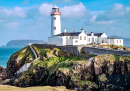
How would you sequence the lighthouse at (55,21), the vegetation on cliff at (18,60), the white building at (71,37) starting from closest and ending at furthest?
the vegetation on cliff at (18,60), the white building at (71,37), the lighthouse at (55,21)

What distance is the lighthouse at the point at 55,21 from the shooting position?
48906 mm

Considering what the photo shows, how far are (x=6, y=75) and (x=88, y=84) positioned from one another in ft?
68.1

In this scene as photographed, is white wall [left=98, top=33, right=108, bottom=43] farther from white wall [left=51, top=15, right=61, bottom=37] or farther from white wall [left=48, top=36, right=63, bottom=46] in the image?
white wall [left=48, top=36, right=63, bottom=46]

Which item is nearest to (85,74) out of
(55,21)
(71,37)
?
(71,37)

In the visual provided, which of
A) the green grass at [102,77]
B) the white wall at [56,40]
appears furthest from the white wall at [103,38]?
the green grass at [102,77]

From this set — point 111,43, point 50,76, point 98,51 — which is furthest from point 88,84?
point 111,43

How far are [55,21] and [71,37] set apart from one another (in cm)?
610

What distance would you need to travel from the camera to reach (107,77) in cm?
2725

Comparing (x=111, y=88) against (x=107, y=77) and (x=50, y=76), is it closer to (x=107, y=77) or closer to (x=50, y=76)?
(x=107, y=77)

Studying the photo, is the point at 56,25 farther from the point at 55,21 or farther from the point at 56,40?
the point at 56,40

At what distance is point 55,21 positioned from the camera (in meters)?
48.9

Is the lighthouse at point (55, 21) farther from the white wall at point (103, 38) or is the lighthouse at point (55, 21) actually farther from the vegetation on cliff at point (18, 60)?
the white wall at point (103, 38)

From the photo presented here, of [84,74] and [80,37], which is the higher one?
[80,37]

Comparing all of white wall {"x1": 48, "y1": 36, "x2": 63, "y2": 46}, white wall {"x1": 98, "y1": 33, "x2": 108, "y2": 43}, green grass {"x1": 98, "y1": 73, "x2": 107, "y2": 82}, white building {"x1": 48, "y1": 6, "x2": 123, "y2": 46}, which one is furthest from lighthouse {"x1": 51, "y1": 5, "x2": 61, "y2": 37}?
green grass {"x1": 98, "y1": 73, "x2": 107, "y2": 82}
